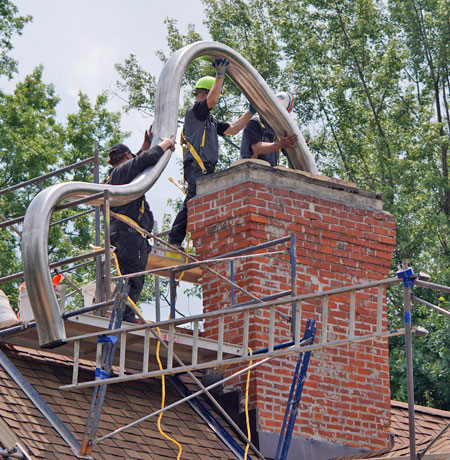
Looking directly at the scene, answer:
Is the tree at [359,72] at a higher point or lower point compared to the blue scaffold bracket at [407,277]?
higher

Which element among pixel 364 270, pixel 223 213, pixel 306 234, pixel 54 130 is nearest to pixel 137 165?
pixel 223 213

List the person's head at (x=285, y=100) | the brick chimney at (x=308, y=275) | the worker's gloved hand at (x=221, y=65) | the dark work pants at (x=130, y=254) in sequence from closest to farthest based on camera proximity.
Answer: the dark work pants at (x=130, y=254) → the brick chimney at (x=308, y=275) → the worker's gloved hand at (x=221, y=65) → the person's head at (x=285, y=100)

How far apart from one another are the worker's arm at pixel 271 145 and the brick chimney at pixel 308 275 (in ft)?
2.05

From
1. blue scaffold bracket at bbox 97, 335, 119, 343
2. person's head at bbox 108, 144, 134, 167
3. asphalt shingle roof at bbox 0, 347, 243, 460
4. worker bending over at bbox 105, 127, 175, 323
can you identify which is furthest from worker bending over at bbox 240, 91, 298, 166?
blue scaffold bracket at bbox 97, 335, 119, 343

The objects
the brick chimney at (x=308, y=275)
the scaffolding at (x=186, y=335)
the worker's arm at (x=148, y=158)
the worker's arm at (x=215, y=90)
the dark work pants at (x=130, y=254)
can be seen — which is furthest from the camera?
the worker's arm at (x=215, y=90)

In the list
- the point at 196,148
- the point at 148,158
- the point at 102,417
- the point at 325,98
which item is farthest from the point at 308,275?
the point at 325,98

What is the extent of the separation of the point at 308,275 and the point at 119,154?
7.11ft

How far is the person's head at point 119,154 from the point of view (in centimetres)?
1148

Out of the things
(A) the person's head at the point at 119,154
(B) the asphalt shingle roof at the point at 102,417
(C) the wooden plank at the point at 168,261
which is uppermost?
(A) the person's head at the point at 119,154

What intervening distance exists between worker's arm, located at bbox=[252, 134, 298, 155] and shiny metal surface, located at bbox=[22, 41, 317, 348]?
0.13 meters

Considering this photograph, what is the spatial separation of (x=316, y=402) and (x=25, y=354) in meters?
2.77

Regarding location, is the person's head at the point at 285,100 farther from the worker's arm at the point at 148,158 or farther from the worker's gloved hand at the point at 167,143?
the worker's arm at the point at 148,158

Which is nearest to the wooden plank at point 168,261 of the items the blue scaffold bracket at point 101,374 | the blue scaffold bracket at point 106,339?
the blue scaffold bracket at point 106,339

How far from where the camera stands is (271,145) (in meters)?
12.4
